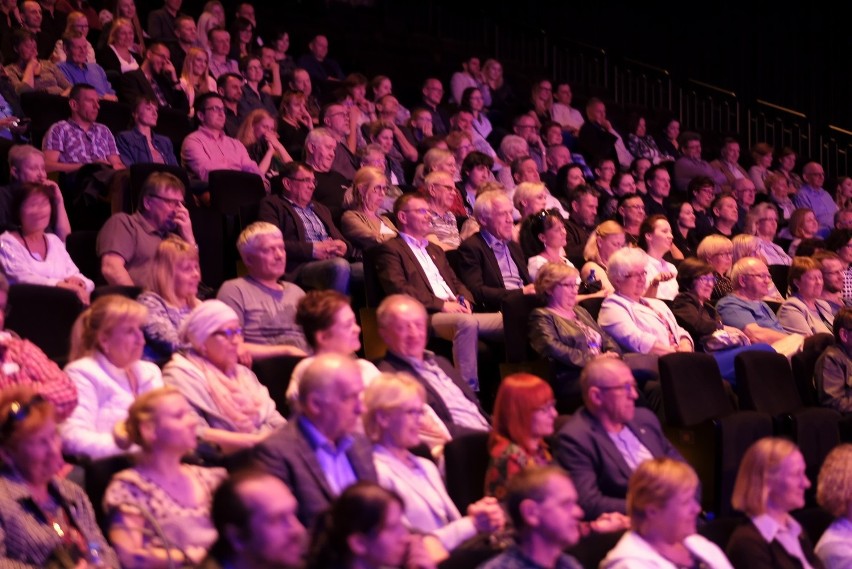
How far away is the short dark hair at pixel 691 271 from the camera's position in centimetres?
576

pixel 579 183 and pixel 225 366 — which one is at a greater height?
pixel 225 366

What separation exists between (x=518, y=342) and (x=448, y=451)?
1.52 meters

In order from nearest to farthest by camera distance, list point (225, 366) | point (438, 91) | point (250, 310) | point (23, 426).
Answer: point (23, 426)
point (225, 366)
point (250, 310)
point (438, 91)

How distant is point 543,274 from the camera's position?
5.02 m

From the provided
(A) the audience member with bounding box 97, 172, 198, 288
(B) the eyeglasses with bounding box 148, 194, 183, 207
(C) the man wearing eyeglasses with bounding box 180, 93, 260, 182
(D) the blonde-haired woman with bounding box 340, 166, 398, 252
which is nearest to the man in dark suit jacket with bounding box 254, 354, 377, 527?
(A) the audience member with bounding box 97, 172, 198, 288

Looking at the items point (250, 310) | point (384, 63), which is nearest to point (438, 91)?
point (384, 63)

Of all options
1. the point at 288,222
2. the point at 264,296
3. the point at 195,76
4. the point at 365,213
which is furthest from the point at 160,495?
the point at 195,76

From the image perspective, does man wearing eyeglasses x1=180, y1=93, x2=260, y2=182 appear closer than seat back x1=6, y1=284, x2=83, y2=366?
No

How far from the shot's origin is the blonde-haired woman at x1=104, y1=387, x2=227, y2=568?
2.72m

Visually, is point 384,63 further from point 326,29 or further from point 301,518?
point 301,518

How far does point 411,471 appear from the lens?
131 inches

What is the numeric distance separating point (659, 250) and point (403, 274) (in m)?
1.76

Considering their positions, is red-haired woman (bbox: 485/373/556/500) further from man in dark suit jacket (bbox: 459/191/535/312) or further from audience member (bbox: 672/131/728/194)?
audience member (bbox: 672/131/728/194)

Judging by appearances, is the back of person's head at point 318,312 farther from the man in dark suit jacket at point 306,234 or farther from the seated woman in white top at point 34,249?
the man in dark suit jacket at point 306,234
